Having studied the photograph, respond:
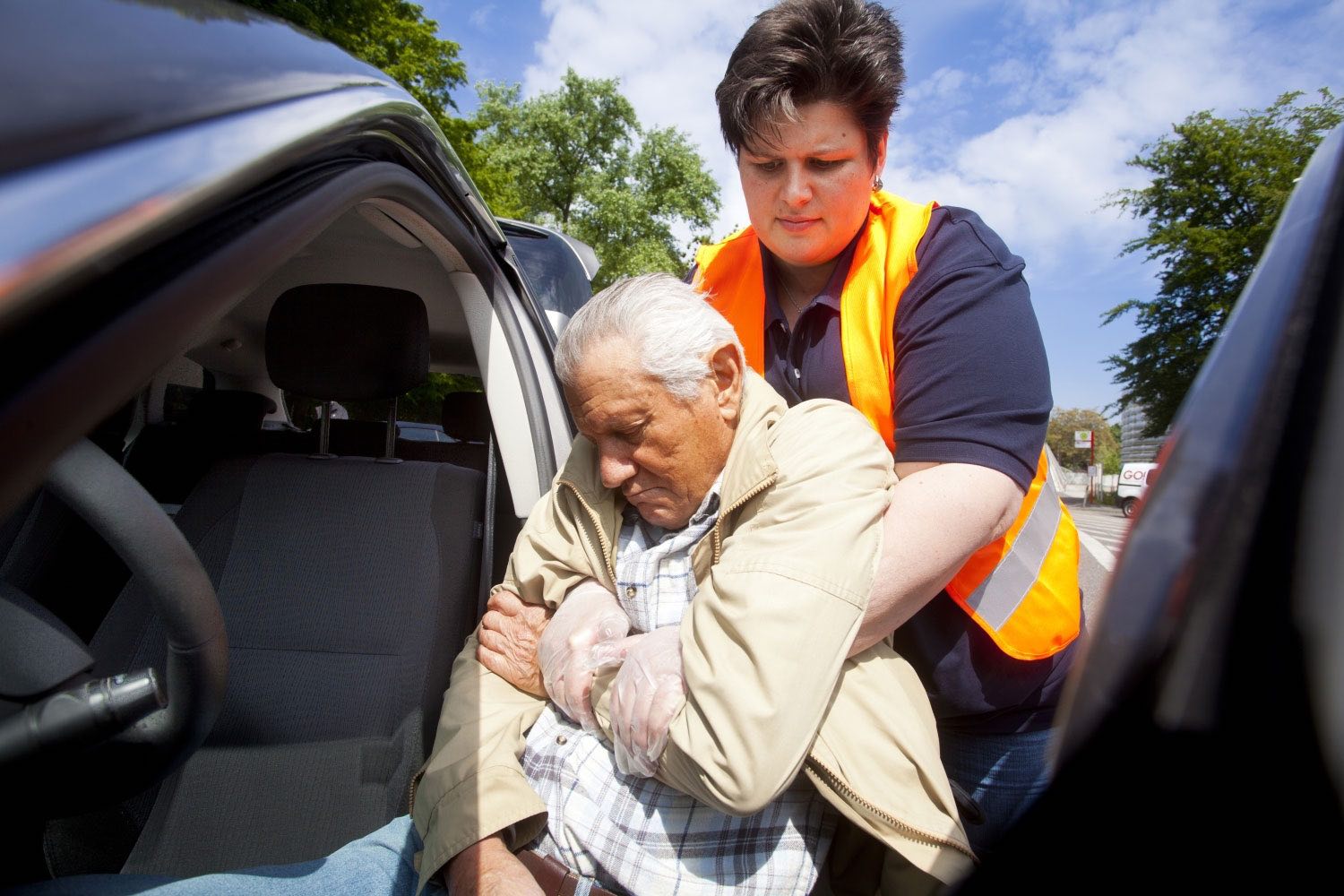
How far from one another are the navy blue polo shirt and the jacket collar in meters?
0.16

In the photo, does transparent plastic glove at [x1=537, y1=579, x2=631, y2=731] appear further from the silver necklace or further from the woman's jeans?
the silver necklace

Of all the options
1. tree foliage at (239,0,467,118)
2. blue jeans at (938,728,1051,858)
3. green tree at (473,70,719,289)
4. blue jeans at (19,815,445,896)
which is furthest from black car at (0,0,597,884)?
green tree at (473,70,719,289)

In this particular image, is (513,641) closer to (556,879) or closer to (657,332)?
(556,879)

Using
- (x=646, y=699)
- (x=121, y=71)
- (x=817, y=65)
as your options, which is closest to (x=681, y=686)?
(x=646, y=699)

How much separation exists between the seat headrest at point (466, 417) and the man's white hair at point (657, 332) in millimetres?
2113

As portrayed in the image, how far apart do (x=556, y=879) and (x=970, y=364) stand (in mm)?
1146

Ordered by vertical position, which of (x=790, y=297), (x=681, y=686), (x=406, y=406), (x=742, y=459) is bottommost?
(x=406, y=406)

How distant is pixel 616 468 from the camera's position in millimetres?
1592

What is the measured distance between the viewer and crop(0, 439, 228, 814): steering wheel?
0.97 metres

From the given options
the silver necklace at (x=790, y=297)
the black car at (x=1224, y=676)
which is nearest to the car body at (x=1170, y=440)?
the black car at (x=1224, y=676)

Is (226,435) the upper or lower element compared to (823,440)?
lower

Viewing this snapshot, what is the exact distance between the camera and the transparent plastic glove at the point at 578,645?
1.52 meters

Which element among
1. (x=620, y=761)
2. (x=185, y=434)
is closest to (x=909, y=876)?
(x=620, y=761)

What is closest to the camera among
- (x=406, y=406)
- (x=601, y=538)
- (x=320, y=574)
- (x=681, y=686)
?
(x=681, y=686)
